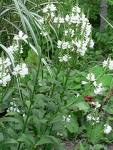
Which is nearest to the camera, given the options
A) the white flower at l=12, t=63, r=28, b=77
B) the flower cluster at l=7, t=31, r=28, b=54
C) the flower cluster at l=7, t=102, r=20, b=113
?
the white flower at l=12, t=63, r=28, b=77

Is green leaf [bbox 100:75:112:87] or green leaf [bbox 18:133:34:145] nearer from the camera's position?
green leaf [bbox 18:133:34:145]

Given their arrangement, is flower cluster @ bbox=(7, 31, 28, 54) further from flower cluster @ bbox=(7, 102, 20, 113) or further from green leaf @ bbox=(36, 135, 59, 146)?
green leaf @ bbox=(36, 135, 59, 146)

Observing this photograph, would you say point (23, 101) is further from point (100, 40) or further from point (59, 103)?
point (100, 40)

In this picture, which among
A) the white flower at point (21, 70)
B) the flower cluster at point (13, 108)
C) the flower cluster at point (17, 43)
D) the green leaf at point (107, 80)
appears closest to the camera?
the white flower at point (21, 70)

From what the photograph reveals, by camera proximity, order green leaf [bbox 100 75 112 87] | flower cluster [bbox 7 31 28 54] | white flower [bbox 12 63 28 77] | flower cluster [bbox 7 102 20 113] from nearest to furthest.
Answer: white flower [bbox 12 63 28 77] → flower cluster [bbox 7 31 28 54] → flower cluster [bbox 7 102 20 113] → green leaf [bbox 100 75 112 87]

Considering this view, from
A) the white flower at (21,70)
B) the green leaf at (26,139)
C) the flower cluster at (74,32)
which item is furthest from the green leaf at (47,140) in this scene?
the flower cluster at (74,32)

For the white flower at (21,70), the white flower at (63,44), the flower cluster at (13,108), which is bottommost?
the flower cluster at (13,108)

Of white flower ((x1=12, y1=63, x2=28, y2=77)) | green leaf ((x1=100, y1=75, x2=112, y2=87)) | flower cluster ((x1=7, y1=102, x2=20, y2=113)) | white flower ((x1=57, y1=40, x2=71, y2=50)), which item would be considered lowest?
green leaf ((x1=100, y1=75, x2=112, y2=87))

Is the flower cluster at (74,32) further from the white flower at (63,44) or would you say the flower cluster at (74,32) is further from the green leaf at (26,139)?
the green leaf at (26,139)

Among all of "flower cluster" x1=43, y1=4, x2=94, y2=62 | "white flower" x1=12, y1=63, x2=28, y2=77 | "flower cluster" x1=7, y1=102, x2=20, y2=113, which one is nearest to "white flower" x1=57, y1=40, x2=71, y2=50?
"flower cluster" x1=43, y1=4, x2=94, y2=62

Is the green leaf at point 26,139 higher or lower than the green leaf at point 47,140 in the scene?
higher

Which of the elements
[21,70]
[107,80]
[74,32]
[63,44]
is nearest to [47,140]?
[21,70]
